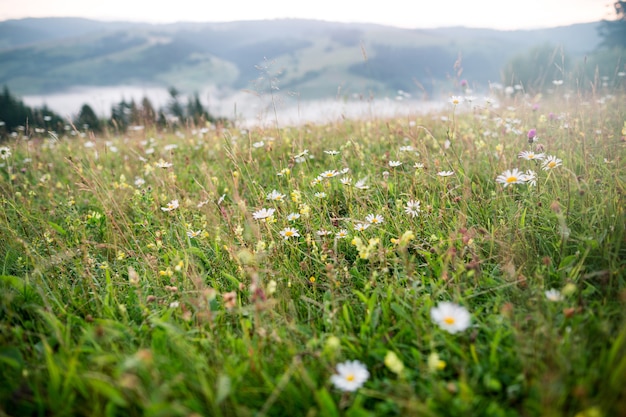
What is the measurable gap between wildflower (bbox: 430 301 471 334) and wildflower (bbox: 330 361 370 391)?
31 cm

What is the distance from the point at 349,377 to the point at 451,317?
42 centimetres

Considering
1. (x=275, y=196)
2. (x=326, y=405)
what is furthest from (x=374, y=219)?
(x=326, y=405)

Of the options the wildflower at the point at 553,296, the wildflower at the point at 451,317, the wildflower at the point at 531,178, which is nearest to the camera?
the wildflower at the point at 451,317

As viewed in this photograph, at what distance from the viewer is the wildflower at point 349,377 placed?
1.11 meters

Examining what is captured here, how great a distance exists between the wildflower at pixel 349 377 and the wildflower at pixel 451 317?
31cm

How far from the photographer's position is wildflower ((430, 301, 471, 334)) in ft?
3.93

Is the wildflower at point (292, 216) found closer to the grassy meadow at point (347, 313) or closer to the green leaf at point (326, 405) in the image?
the grassy meadow at point (347, 313)

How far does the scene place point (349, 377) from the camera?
117cm

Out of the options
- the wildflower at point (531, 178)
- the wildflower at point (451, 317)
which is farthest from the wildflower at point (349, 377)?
the wildflower at point (531, 178)

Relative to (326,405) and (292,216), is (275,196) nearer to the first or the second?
(292,216)

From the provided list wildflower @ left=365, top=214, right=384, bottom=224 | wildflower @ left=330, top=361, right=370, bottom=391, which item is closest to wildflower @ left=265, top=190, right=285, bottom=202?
wildflower @ left=365, top=214, right=384, bottom=224

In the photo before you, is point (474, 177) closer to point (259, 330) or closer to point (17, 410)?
point (259, 330)

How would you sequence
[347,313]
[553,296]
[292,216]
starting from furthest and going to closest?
[292,216] → [347,313] → [553,296]

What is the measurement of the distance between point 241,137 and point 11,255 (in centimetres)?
287
